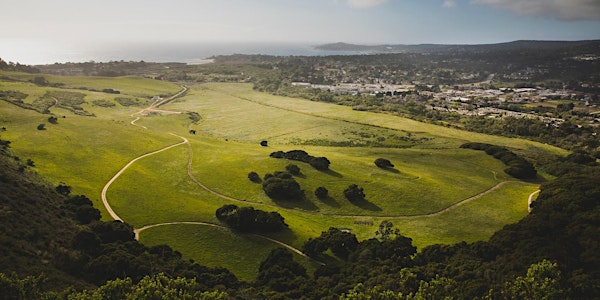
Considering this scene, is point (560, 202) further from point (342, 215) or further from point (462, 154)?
point (462, 154)

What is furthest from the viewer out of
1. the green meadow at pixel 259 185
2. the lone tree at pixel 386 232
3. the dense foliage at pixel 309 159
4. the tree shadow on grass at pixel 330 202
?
the dense foliage at pixel 309 159

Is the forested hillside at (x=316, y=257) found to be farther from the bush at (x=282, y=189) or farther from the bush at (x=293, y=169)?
the bush at (x=293, y=169)

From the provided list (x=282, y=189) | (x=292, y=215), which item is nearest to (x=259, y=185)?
(x=282, y=189)

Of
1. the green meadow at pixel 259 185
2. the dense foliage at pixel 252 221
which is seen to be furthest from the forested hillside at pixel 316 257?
the dense foliage at pixel 252 221

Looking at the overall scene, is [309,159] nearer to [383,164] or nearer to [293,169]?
[293,169]

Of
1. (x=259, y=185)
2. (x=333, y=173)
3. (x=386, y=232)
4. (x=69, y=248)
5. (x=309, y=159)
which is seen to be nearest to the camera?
(x=69, y=248)

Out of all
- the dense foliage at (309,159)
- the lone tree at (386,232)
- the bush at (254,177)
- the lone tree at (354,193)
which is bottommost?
the lone tree at (386,232)
